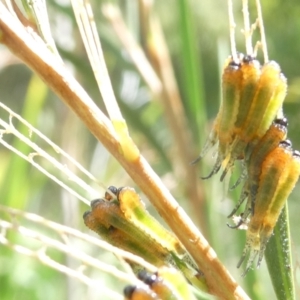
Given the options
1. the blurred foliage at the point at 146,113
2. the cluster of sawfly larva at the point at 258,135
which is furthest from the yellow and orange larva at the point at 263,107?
the blurred foliage at the point at 146,113

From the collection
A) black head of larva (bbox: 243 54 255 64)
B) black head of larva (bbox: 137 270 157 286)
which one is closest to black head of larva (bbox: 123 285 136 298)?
black head of larva (bbox: 137 270 157 286)

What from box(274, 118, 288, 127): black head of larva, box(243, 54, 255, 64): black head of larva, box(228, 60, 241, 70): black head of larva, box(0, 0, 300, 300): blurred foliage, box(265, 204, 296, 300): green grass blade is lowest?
box(265, 204, 296, 300): green grass blade

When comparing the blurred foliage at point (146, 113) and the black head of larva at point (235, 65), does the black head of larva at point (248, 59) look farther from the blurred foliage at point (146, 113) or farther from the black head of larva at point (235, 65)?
the blurred foliage at point (146, 113)

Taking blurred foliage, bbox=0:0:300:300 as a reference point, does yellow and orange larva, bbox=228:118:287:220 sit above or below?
below

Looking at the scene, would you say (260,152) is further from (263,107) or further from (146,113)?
(146,113)

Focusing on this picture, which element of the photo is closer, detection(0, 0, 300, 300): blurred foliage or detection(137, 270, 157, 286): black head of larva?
detection(137, 270, 157, 286): black head of larva

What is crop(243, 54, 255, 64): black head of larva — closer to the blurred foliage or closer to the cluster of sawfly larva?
the cluster of sawfly larva
